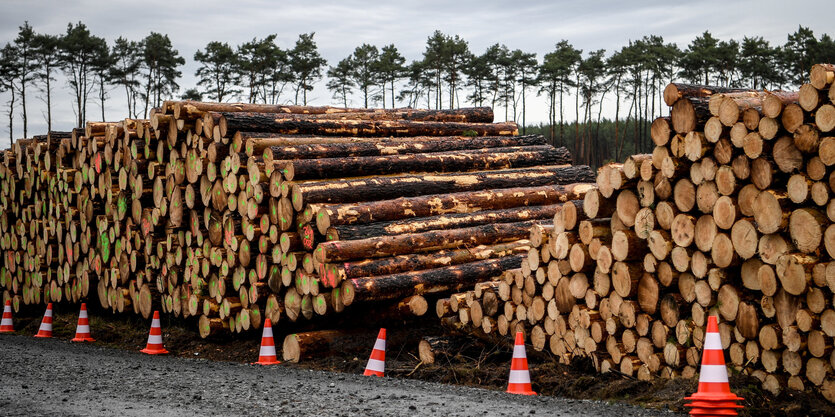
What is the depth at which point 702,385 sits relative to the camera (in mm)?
5820

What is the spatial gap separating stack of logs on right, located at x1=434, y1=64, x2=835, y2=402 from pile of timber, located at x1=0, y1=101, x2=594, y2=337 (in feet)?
7.56

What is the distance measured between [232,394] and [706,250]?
4391 millimetres

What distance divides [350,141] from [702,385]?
26.3 ft

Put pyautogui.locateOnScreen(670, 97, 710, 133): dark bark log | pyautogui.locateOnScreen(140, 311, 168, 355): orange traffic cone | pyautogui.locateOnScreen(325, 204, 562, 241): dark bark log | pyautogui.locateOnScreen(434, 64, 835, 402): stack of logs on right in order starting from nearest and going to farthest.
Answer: pyautogui.locateOnScreen(434, 64, 835, 402): stack of logs on right, pyautogui.locateOnScreen(670, 97, 710, 133): dark bark log, pyautogui.locateOnScreen(325, 204, 562, 241): dark bark log, pyautogui.locateOnScreen(140, 311, 168, 355): orange traffic cone

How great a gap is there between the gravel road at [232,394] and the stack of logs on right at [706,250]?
1042 mm

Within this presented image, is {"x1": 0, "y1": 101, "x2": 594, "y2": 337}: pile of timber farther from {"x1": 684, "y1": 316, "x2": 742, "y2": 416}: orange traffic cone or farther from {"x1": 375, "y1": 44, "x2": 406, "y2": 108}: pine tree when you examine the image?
{"x1": 375, "y1": 44, "x2": 406, "y2": 108}: pine tree

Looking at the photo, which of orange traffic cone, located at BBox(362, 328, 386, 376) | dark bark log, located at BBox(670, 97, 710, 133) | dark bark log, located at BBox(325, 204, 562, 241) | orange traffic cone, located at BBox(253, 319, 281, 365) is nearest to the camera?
dark bark log, located at BBox(670, 97, 710, 133)

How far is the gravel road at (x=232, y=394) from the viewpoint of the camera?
20.6 feet

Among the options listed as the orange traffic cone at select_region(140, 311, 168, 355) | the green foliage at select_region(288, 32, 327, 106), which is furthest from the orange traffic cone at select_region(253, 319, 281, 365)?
the green foliage at select_region(288, 32, 327, 106)

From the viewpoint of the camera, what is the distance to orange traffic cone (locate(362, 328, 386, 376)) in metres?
8.60

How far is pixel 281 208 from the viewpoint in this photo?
1042 cm

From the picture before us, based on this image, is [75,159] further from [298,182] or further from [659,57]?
[659,57]

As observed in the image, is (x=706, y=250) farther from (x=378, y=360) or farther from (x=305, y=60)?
(x=305, y=60)

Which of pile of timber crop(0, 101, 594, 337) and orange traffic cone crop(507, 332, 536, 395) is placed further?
pile of timber crop(0, 101, 594, 337)
